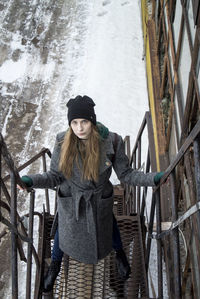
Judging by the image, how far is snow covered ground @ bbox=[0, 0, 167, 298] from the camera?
6.72 meters

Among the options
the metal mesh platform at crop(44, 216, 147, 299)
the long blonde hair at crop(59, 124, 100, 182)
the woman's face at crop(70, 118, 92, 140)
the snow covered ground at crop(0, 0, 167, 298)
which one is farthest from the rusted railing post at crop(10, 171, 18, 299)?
the snow covered ground at crop(0, 0, 167, 298)

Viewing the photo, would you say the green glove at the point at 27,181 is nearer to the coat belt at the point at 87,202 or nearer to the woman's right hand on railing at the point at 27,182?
the woman's right hand on railing at the point at 27,182

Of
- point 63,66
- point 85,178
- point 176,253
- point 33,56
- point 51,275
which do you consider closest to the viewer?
point 176,253

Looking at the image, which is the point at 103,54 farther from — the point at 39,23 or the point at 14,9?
the point at 14,9

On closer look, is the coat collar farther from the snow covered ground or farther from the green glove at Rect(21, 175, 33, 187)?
the snow covered ground

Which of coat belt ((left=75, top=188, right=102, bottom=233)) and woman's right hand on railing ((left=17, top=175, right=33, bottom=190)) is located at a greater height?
woman's right hand on railing ((left=17, top=175, right=33, bottom=190))

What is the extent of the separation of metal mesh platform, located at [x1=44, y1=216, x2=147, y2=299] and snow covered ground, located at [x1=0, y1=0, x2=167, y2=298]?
11.9 feet

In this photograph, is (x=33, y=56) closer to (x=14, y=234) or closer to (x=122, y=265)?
(x=122, y=265)

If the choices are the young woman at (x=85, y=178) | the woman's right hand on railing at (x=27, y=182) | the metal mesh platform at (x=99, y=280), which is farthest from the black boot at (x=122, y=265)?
the woman's right hand on railing at (x=27, y=182)

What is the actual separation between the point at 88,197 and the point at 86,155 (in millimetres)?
272

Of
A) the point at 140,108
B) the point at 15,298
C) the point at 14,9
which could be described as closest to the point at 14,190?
the point at 15,298

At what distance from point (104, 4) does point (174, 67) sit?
19.5 ft

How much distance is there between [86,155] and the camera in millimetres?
2057

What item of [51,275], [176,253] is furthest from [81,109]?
[51,275]
